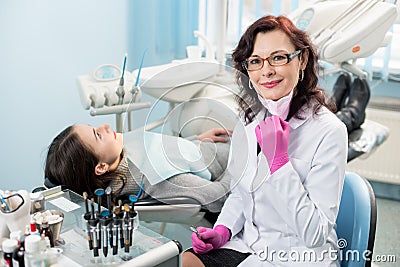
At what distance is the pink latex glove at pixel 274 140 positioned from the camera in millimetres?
1306

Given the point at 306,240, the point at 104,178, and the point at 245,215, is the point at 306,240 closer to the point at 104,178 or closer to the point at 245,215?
the point at 245,215

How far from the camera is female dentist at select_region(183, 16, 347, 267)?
1.32m

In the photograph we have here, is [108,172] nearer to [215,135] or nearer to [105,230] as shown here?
[215,135]

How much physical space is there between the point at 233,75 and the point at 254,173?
267 millimetres

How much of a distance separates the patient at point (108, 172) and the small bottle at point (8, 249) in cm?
51

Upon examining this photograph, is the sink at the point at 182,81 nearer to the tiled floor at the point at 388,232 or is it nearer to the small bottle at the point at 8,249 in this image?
the small bottle at the point at 8,249

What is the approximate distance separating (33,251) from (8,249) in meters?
0.05

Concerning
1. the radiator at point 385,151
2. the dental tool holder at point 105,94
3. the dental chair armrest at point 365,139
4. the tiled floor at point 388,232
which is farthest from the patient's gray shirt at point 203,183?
the radiator at point 385,151

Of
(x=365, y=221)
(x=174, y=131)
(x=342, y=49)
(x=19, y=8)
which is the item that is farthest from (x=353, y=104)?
(x=19, y=8)

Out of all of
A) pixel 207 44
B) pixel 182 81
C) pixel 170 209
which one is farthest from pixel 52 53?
pixel 182 81

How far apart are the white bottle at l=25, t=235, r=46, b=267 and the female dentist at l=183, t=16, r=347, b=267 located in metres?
0.54

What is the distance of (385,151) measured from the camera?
3047mm

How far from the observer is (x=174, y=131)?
138cm

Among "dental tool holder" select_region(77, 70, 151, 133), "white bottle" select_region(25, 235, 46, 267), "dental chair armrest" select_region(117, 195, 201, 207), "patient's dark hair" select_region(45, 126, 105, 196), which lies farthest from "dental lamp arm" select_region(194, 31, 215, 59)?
"white bottle" select_region(25, 235, 46, 267)
